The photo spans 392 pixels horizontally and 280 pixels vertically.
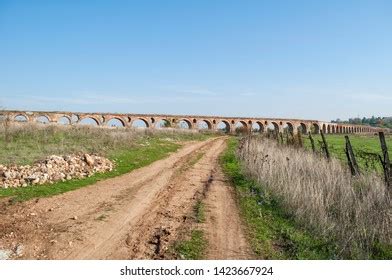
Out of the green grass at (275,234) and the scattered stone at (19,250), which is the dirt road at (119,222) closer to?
the scattered stone at (19,250)

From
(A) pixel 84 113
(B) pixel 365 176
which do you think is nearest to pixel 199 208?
(B) pixel 365 176

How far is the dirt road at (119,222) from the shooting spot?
5.90m

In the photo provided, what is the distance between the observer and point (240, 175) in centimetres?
1334

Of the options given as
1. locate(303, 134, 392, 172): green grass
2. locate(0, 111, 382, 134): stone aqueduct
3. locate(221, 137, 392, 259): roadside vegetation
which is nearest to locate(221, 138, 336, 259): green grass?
locate(221, 137, 392, 259): roadside vegetation

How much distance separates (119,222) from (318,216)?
3.57 meters

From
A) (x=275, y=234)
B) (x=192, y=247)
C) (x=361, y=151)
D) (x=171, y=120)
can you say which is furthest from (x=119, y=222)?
(x=171, y=120)

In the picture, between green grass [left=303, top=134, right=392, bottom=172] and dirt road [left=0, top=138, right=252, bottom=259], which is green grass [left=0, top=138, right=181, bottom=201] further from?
green grass [left=303, top=134, right=392, bottom=172]

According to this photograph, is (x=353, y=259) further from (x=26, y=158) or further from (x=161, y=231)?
(x=26, y=158)

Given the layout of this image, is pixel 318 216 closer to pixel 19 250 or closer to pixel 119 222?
pixel 119 222

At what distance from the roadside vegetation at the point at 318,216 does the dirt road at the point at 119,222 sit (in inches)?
17.8

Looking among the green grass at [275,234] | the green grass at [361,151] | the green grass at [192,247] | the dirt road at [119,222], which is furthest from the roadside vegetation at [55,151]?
the green grass at [361,151]

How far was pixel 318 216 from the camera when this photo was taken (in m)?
7.56
